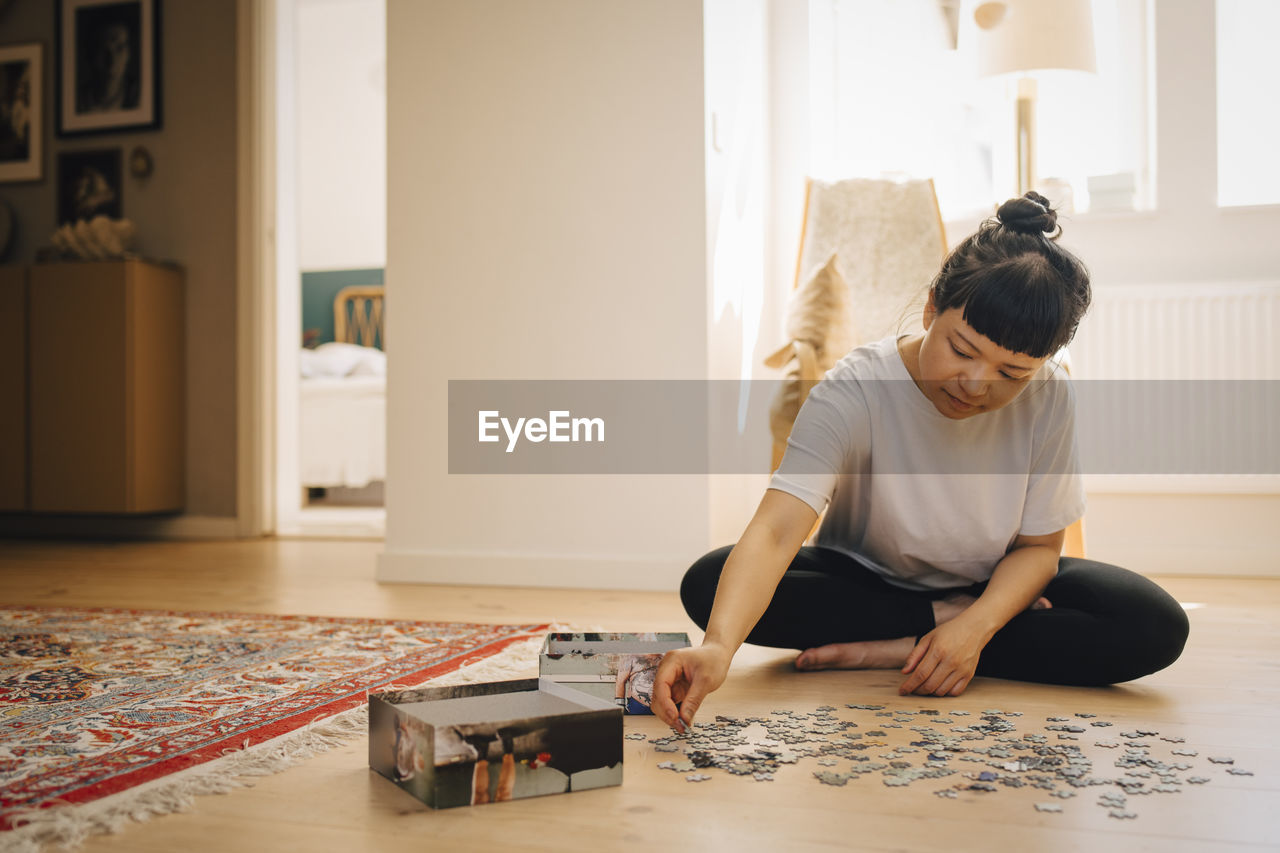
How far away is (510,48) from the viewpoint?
301cm

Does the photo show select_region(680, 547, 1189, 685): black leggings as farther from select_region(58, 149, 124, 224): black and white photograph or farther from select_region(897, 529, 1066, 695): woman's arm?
select_region(58, 149, 124, 224): black and white photograph

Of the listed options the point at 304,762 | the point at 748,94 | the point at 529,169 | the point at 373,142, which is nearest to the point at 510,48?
the point at 529,169

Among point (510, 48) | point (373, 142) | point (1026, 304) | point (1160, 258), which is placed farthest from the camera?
point (373, 142)

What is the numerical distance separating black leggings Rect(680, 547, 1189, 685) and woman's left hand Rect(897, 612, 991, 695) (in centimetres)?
16

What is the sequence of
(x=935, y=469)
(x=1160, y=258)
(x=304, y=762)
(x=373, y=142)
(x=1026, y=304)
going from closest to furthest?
(x=304, y=762), (x=1026, y=304), (x=935, y=469), (x=1160, y=258), (x=373, y=142)

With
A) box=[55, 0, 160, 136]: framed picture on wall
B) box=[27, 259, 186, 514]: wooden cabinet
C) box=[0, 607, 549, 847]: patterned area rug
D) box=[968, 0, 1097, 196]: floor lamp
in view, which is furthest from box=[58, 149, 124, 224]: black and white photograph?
box=[968, 0, 1097, 196]: floor lamp

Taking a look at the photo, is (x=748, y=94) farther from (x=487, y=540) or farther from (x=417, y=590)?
(x=417, y=590)

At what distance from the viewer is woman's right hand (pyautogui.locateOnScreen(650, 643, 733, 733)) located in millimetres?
1209

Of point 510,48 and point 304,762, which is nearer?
point 304,762

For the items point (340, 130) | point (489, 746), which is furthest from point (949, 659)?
point (340, 130)

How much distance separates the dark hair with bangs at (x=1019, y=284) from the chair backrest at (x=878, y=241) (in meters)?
1.70

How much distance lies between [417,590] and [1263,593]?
225 cm

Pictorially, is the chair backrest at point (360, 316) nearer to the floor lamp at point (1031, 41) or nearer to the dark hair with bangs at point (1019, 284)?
the floor lamp at point (1031, 41)

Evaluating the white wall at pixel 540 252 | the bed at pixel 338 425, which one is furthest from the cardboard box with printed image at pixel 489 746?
the bed at pixel 338 425
